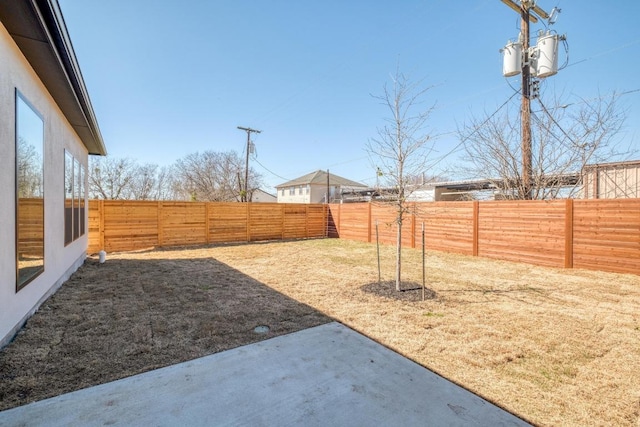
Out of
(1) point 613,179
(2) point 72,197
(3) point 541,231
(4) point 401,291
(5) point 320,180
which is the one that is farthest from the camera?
(5) point 320,180

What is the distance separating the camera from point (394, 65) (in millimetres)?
5340

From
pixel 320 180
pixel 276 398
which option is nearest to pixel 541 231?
pixel 276 398

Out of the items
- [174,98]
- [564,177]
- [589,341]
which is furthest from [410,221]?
[174,98]

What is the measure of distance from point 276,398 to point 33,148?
13.8 feet

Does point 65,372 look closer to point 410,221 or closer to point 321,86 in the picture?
point 410,221

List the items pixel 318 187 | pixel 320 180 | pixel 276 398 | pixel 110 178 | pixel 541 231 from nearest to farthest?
pixel 276 398, pixel 541 231, pixel 110 178, pixel 318 187, pixel 320 180

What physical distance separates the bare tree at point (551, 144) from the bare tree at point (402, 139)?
5876mm

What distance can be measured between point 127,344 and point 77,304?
2078 mm

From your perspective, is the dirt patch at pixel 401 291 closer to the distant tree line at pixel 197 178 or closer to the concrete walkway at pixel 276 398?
the concrete walkway at pixel 276 398

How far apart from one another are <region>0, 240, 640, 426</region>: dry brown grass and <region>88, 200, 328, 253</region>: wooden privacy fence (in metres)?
3.21

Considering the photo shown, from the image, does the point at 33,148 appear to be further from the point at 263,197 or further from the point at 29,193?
the point at 263,197

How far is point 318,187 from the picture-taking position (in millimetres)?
32844

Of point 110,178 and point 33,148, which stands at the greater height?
point 110,178

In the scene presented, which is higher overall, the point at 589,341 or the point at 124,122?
the point at 124,122
